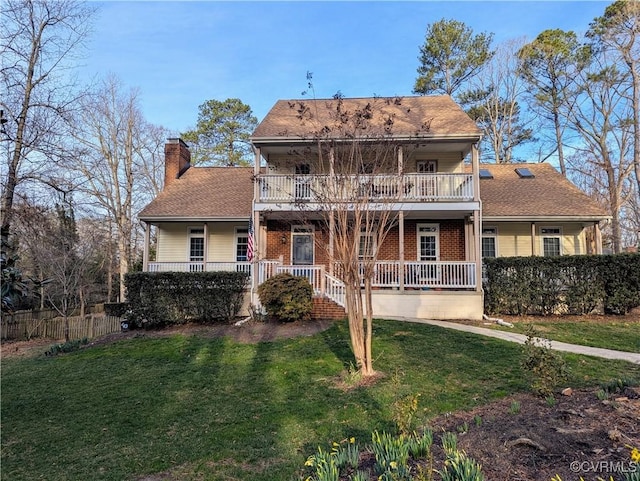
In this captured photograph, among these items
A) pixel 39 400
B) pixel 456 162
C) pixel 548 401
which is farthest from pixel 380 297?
pixel 39 400

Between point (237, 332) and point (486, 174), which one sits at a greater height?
point (486, 174)

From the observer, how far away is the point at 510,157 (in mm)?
28562

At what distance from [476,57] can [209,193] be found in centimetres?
2147

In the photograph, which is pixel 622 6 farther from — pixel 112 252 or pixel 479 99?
pixel 112 252

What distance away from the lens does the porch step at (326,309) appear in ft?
40.9

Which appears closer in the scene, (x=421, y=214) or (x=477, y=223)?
(x=477, y=223)

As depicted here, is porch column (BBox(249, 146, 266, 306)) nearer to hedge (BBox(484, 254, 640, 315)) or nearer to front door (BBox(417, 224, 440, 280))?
front door (BBox(417, 224, 440, 280))

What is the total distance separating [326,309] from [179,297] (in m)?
4.68

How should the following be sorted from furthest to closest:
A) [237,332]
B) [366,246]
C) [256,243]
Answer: [256,243]
[237,332]
[366,246]

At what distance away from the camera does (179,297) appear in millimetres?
12516

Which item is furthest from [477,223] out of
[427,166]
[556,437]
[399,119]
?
[556,437]

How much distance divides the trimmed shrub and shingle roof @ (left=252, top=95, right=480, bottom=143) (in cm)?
464

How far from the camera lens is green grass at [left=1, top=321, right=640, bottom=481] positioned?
4508mm

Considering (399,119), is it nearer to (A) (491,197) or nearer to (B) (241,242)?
(A) (491,197)
